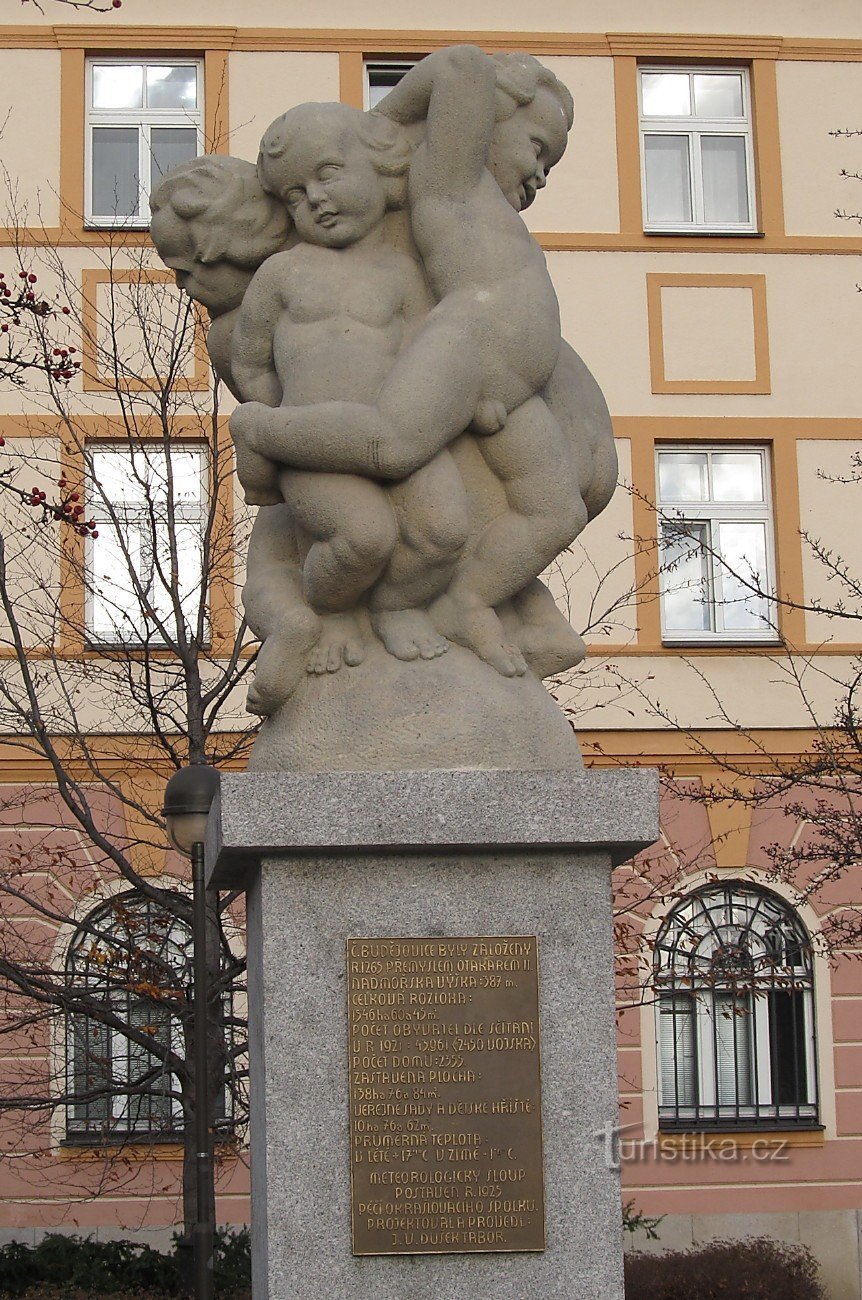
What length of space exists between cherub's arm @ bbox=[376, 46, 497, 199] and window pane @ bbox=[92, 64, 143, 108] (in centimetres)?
1236

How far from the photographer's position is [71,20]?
57.0 feet

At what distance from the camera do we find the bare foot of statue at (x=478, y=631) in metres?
5.62

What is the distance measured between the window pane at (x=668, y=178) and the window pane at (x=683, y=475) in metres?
2.08

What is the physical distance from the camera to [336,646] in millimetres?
5602

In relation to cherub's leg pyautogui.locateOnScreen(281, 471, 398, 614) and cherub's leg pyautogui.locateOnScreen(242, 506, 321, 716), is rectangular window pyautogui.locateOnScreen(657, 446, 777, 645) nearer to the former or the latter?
cherub's leg pyautogui.locateOnScreen(242, 506, 321, 716)

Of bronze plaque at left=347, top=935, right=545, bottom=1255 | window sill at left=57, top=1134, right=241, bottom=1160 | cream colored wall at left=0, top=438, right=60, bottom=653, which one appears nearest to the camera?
bronze plaque at left=347, top=935, right=545, bottom=1255

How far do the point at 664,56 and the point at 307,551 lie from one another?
13.4 metres

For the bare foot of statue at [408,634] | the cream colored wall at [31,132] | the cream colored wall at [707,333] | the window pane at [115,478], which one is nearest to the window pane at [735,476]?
the cream colored wall at [707,333]

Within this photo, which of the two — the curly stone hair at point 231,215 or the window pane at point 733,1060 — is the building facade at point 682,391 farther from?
the curly stone hair at point 231,215

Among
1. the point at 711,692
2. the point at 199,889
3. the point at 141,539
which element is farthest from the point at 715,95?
the point at 199,889

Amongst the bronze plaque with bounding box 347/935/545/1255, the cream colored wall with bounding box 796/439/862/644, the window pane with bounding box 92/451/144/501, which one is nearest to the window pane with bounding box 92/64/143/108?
the window pane with bounding box 92/451/144/501

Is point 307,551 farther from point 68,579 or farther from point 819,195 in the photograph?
point 819,195

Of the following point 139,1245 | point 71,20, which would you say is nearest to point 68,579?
point 139,1245

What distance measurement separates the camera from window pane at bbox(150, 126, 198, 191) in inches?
689
